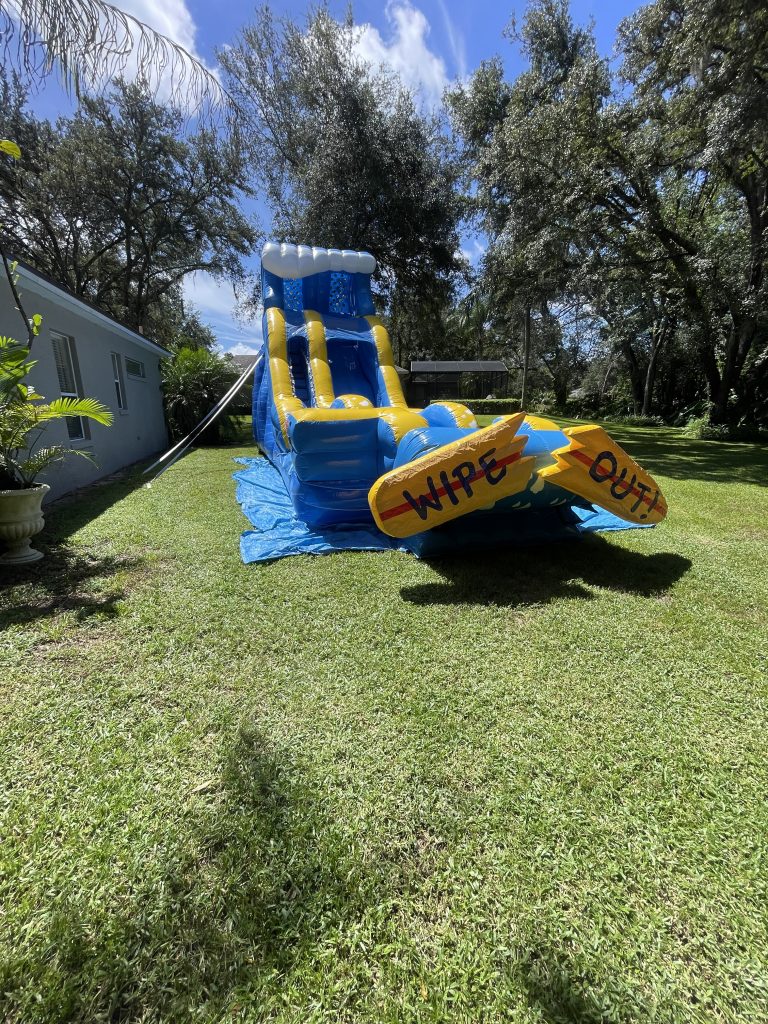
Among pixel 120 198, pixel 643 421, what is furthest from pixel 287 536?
pixel 643 421

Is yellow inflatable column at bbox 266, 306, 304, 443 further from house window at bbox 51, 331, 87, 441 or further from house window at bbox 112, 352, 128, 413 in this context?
house window at bbox 112, 352, 128, 413

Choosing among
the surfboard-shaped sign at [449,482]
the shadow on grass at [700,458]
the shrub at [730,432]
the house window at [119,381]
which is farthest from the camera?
the shrub at [730,432]

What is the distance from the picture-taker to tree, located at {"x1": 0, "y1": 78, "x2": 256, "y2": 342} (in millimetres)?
13477

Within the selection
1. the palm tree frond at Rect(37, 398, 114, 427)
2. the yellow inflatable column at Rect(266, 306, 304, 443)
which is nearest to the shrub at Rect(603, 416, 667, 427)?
the yellow inflatable column at Rect(266, 306, 304, 443)

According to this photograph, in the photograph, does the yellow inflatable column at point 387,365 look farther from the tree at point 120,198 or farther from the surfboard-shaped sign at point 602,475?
the tree at point 120,198

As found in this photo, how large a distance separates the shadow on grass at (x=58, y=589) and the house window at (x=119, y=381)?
6.05 meters

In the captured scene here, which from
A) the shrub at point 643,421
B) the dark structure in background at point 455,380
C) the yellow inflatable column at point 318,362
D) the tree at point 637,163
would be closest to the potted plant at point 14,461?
the yellow inflatable column at point 318,362

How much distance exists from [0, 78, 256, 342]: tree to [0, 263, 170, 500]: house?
468 centimetres

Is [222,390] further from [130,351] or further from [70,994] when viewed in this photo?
[70,994]

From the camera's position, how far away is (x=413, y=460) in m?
3.80

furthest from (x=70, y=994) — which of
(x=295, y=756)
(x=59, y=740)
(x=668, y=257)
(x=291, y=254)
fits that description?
(x=668, y=257)

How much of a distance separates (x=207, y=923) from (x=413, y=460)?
3.06 m

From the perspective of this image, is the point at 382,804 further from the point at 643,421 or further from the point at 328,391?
the point at 643,421

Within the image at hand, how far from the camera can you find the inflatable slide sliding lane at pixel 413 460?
11.1 feet
